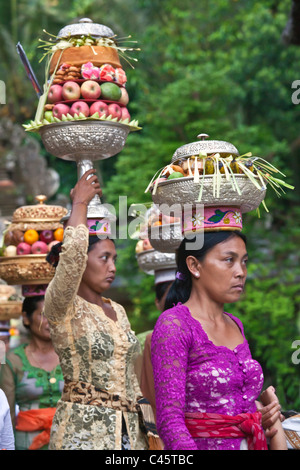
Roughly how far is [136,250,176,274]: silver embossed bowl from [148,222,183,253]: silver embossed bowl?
880 mm

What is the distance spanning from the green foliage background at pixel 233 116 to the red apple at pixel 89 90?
7.23m

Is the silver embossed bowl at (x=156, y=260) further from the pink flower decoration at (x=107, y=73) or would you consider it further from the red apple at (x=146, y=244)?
the pink flower decoration at (x=107, y=73)

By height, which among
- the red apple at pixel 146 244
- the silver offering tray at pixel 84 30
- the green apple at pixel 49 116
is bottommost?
the red apple at pixel 146 244

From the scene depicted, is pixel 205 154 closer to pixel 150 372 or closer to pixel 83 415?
pixel 83 415

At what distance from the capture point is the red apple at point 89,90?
392 cm

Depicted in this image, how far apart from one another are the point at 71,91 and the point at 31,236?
128 cm

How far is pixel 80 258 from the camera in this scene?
10.8 feet

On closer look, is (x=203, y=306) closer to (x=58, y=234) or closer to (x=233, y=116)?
(x=58, y=234)

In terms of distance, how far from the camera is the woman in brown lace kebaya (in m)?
3.29

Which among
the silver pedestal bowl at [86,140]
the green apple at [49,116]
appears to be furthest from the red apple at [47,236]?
the green apple at [49,116]

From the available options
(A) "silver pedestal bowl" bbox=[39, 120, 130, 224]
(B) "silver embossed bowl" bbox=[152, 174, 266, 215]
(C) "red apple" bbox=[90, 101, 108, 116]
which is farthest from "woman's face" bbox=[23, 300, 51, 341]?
(B) "silver embossed bowl" bbox=[152, 174, 266, 215]

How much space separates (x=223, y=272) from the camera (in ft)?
9.69

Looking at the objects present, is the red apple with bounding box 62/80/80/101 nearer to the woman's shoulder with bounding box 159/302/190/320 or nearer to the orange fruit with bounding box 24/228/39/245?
the orange fruit with bounding box 24/228/39/245

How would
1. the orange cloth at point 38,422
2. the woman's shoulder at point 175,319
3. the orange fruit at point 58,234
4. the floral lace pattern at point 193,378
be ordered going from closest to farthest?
the floral lace pattern at point 193,378
the woman's shoulder at point 175,319
the orange cloth at point 38,422
the orange fruit at point 58,234
